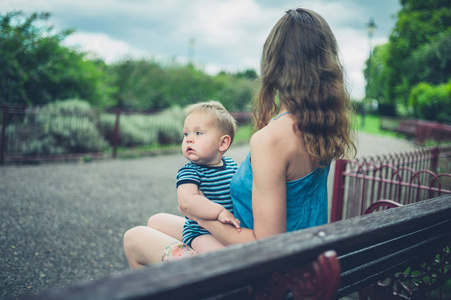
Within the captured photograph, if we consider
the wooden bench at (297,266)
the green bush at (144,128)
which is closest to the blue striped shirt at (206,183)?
the wooden bench at (297,266)

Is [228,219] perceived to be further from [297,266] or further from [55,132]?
[55,132]

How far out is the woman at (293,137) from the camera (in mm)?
1467

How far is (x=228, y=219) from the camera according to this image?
1649 mm

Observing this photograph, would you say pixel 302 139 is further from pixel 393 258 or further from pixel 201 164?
pixel 393 258

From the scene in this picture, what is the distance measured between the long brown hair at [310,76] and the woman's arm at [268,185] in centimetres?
16

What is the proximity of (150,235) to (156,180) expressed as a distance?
20.0ft

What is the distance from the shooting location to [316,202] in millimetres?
1688

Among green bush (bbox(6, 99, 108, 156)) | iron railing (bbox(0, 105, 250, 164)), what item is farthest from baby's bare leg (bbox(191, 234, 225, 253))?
green bush (bbox(6, 99, 108, 156))

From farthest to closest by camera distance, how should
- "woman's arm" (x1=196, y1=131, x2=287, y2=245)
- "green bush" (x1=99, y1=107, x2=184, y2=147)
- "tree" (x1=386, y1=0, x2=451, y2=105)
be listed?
"tree" (x1=386, y1=0, x2=451, y2=105) < "green bush" (x1=99, y1=107, x2=184, y2=147) < "woman's arm" (x1=196, y1=131, x2=287, y2=245)

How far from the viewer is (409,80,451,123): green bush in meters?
19.0

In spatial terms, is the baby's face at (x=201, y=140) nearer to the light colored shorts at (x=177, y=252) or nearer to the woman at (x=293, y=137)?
the woman at (x=293, y=137)

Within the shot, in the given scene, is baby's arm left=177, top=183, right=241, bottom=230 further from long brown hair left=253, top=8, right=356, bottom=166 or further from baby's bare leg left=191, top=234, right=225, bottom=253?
long brown hair left=253, top=8, right=356, bottom=166

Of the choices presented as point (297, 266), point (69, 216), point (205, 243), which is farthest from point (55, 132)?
point (297, 266)

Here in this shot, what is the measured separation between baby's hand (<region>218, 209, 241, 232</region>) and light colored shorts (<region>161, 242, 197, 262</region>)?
273 millimetres
